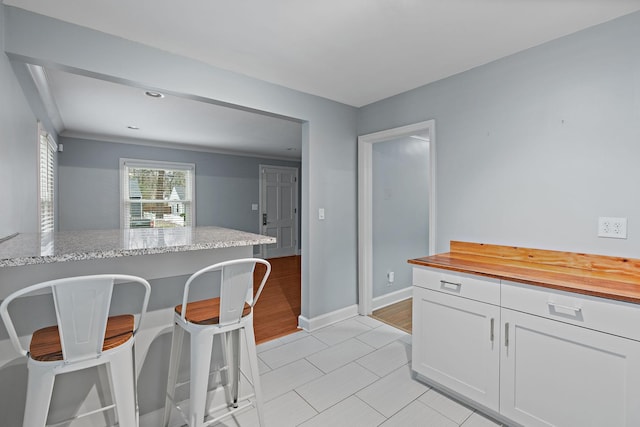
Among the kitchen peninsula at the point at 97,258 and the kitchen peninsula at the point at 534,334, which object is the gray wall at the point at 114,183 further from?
the kitchen peninsula at the point at 534,334

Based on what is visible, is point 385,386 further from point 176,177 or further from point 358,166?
point 176,177

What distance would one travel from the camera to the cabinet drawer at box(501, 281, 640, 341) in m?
1.34

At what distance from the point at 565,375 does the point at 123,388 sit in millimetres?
2003

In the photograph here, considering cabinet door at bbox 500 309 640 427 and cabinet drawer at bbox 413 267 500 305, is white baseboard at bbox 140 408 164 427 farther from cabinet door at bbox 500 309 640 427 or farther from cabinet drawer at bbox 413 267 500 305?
cabinet door at bbox 500 309 640 427

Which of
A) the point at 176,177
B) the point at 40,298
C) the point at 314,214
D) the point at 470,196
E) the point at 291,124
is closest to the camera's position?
the point at 40,298

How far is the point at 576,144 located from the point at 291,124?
3141mm

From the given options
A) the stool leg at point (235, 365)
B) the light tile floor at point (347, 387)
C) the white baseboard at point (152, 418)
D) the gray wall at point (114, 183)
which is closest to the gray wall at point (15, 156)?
the white baseboard at point (152, 418)

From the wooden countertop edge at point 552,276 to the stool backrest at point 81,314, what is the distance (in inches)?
70.7

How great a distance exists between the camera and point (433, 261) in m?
2.15

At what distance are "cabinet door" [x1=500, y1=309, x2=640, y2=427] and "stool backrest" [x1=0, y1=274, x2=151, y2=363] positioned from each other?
1939 mm

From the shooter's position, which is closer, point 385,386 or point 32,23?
point 32,23

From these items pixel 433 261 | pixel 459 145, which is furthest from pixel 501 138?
pixel 433 261

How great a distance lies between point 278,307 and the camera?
3.76 meters

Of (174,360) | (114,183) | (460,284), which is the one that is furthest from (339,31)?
(114,183)
